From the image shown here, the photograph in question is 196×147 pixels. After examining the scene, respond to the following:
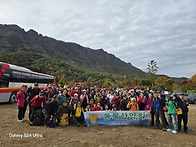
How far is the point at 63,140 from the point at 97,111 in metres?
2.45

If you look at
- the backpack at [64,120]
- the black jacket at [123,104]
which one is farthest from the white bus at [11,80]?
the black jacket at [123,104]

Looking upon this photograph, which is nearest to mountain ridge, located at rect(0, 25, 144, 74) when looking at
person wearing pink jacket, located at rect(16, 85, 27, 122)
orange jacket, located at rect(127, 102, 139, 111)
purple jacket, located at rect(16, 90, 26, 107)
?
person wearing pink jacket, located at rect(16, 85, 27, 122)

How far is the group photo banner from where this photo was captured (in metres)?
6.81

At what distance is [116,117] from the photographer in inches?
273

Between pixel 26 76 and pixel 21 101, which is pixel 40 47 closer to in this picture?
pixel 26 76

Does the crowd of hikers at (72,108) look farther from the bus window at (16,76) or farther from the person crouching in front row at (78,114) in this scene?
the bus window at (16,76)

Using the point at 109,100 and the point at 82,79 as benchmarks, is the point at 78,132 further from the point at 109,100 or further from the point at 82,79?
the point at 82,79

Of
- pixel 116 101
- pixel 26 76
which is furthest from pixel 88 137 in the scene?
pixel 26 76

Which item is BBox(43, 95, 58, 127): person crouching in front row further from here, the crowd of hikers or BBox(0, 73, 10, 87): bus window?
BBox(0, 73, 10, 87): bus window

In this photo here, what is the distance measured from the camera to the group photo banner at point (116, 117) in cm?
681

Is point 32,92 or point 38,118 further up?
point 32,92

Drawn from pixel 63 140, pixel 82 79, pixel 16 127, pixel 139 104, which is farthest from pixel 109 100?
pixel 82 79

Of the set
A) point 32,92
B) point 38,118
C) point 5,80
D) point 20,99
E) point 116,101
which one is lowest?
point 38,118

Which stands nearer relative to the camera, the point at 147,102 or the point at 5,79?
the point at 147,102
